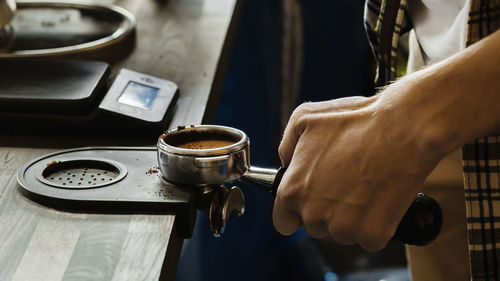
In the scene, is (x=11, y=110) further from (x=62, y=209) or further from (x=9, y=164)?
(x=62, y=209)

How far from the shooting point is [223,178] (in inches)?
31.3

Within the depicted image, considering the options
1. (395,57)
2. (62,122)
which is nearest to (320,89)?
(395,57)

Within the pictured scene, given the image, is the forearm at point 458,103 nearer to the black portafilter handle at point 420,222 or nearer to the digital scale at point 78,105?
the black portafilter handle at point 420,222

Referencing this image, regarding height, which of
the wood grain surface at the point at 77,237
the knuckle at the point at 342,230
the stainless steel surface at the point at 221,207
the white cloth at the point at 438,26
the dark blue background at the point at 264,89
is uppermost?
the white cloth at the point at 438,26

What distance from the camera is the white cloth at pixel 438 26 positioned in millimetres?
944

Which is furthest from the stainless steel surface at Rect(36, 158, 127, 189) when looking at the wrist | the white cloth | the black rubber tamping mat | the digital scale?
the white cloth

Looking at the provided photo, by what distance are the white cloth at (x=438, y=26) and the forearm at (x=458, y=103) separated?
19 centimetres

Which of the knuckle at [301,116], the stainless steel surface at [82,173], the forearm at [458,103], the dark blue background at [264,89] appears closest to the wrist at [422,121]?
the forearm at [458,103]

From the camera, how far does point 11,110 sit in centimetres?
97

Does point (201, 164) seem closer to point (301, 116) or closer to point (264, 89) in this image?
point (301, 116)

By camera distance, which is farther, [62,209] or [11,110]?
[11,110]

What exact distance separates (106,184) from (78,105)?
212mm

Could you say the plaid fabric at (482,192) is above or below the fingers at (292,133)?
below

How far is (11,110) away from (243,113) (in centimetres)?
143
